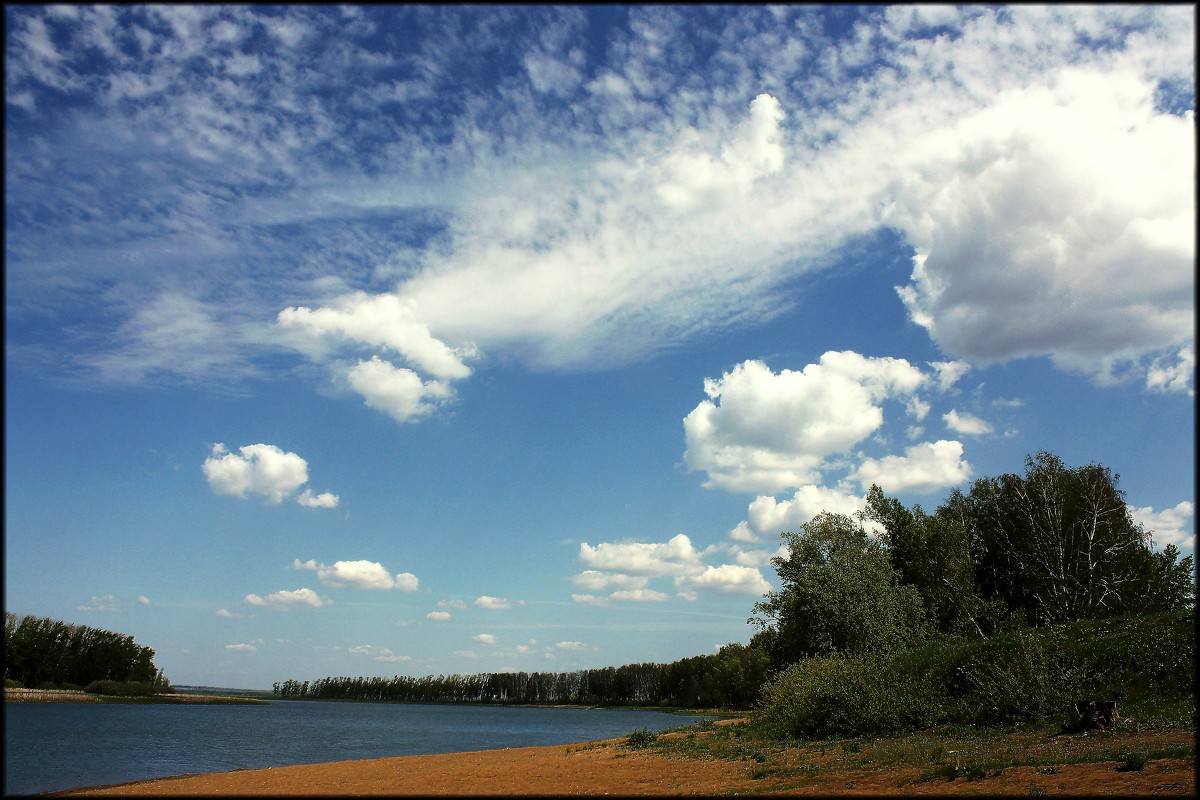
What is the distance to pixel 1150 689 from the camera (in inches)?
951

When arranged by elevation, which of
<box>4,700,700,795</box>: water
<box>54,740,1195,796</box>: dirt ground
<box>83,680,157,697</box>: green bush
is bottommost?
<box>83,680,157,697</box>: green bush

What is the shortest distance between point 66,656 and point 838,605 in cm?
16006

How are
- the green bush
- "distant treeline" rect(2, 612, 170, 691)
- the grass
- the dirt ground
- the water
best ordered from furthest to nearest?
the green bush, "distant treeline" rect(2, 612, 170, 691), the water, the grass, the dirt ground

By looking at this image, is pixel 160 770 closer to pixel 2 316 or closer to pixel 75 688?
pixel 2 316

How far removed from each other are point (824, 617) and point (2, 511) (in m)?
45.3

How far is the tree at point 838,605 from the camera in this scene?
43.4 metres

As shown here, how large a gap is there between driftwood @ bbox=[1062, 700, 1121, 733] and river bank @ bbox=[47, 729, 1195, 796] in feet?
3.73

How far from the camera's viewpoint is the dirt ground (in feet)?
49.5

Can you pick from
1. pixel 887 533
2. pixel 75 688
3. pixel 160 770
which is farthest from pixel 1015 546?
pixel 75 688

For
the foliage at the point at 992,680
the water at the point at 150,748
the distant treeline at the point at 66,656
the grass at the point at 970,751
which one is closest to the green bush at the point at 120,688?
the distant treeline at the point at 66,656

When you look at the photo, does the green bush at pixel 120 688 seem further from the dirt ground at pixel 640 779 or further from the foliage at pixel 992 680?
the foliage at pixel 992 680

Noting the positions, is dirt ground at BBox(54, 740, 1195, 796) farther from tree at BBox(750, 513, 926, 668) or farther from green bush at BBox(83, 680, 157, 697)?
green bush at BBox(83, 680, 157, 697)

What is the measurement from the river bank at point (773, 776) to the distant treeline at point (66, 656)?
12550 cm

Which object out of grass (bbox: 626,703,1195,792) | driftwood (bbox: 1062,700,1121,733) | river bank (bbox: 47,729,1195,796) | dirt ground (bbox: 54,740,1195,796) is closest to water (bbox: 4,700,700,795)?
dirt ground (bbox: 54,740,1195,796)
